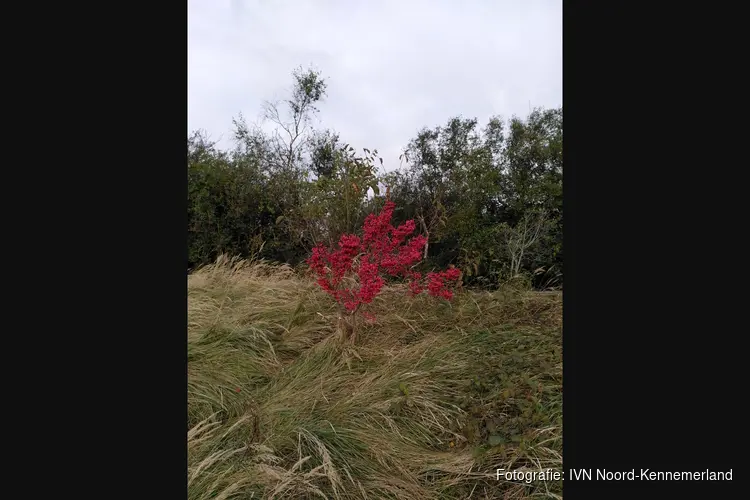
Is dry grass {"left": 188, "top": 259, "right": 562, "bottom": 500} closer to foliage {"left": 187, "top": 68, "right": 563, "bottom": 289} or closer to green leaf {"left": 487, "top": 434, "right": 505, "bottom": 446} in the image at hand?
green leaf {"left": 487, "top": 434, "right": 505, "bottom": 446}

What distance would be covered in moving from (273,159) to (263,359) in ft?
17.4

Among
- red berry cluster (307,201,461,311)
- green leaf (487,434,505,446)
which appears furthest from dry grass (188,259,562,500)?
red berry cluster (307,201,461,311)

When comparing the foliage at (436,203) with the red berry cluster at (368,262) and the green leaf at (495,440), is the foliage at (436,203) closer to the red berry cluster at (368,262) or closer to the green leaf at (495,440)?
the red berry cluster at (368,262)

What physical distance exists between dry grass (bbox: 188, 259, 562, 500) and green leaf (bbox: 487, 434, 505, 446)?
1 cm

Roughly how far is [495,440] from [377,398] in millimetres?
713

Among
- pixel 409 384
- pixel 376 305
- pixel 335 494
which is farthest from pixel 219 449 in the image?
pixel 376 305

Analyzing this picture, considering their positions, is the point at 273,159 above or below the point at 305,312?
above

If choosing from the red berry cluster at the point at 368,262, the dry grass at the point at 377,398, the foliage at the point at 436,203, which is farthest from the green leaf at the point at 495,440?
the foliage at the point at 436,203

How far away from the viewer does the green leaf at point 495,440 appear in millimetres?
1839

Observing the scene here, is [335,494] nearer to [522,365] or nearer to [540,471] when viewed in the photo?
[540,471]

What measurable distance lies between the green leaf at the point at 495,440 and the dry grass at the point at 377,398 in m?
0.01

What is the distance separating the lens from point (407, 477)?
1.74 m

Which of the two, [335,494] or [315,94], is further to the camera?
[315,94]

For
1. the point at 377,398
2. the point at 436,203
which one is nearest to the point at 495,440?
the point at 377,398
